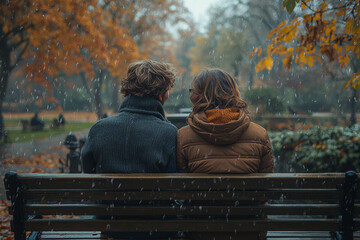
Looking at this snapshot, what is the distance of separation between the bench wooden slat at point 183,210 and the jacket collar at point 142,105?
696 mm

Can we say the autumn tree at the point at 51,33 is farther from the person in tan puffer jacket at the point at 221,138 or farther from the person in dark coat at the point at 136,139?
the person in tan puffer jacket at the point at 221,138

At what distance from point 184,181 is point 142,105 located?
0.69 meters

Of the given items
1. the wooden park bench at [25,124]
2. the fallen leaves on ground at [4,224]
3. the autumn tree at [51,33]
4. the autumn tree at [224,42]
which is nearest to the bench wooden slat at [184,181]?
the fallen leaves on ground at [4,224]

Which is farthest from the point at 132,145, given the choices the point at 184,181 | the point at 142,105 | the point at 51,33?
the point at 51,33

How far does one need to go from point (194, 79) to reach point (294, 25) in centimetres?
208

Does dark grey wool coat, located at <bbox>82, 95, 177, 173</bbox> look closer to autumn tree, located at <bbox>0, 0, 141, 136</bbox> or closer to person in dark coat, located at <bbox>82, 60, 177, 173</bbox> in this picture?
person in dark coat, located at <bbox>82, 60, 177, 173</bbox>

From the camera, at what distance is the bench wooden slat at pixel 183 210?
238 centimetres

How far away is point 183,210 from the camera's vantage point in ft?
7.84

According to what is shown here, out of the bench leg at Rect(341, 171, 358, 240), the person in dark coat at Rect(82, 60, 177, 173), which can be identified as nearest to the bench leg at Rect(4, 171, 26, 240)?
the person in dark coat at Rect(82, 60, 177, 173)

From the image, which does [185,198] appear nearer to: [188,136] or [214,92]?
[188,136]

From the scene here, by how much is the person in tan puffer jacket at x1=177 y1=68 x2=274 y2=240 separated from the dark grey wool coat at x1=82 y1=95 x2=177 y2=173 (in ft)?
0.35

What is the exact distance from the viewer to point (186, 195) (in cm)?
233

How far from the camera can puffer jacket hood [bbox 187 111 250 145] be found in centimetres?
242

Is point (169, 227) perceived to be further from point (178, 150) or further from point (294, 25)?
point (294, 25)
